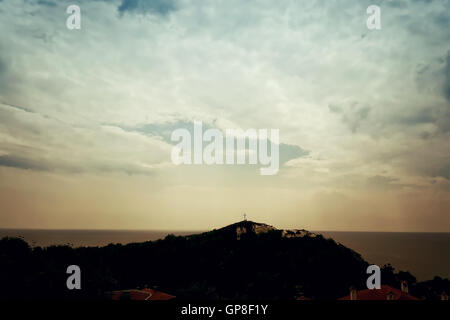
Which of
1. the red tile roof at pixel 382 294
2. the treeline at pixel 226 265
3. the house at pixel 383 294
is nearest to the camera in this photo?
the house at pixel 383 294

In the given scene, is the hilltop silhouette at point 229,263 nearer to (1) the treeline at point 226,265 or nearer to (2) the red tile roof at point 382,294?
(1) the treeline at point 226,265

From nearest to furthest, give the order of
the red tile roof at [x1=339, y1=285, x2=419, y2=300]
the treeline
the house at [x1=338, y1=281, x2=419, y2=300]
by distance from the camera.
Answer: the house at [x1=338, y1=281, x2=419, y2=300] → the red tile roof at [x1=339, y1=285, x2=419, y2=300] → the treeline

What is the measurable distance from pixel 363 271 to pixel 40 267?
47683mm

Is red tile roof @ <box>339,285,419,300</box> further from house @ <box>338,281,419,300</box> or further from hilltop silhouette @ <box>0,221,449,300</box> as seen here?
hilltop silhouette @ <box>0,221,449,300</box>

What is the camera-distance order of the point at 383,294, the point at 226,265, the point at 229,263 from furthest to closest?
the point at 229,263, the point at 226,265, the point at 383,294

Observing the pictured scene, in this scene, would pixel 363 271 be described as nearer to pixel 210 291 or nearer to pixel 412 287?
pixel 412 287

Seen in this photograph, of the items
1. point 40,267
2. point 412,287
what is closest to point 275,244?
point 412,287

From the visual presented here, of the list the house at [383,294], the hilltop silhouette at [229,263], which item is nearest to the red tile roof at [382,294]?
the house at [383,294]

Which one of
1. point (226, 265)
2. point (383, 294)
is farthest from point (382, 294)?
point (226, 265)

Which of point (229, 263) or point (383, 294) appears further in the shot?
point (229, 263)

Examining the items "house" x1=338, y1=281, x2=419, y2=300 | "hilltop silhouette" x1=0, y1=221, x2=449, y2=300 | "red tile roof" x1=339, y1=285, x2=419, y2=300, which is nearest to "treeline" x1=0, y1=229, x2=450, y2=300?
"hilltop silhouette" x1=0, y1=221, x2=449, y2=300

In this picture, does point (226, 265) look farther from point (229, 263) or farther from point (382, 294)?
point (382, 294)
